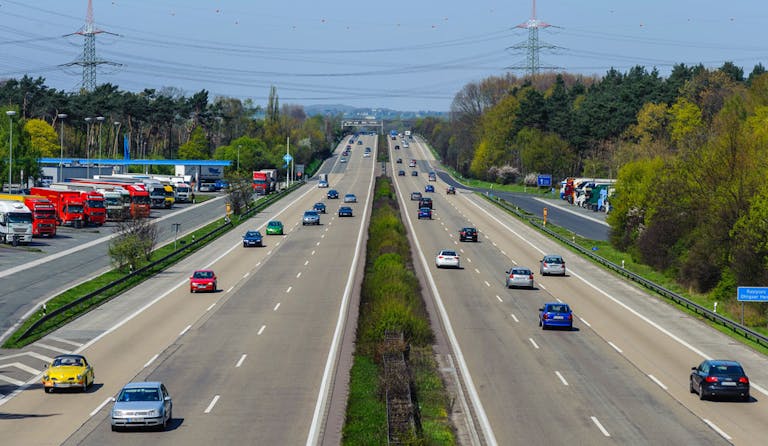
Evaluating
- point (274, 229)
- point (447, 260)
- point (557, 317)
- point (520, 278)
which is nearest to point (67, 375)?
point (557, 317)

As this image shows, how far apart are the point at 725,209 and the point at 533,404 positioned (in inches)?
1483

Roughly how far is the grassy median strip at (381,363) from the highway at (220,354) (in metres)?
1.18

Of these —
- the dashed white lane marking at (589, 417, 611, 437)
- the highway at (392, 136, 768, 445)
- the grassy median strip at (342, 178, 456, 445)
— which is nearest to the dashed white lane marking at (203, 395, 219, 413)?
the grassy median strip at (342, 178, 456, 445)

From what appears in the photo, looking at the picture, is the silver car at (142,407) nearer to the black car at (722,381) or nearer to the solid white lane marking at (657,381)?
the black car at (722,381)

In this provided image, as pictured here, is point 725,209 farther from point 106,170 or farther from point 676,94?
point 106,170

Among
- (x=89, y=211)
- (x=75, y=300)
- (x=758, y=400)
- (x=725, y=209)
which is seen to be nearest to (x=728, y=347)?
(x=758, y=400)

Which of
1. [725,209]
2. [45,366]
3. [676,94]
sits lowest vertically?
[45,366]

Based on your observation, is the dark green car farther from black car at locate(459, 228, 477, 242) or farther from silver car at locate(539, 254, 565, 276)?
silver car at locate(539, 254, 565, 276)

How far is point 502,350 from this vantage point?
140 feet

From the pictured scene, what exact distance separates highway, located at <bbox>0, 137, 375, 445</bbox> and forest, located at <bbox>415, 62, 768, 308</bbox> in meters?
20.7

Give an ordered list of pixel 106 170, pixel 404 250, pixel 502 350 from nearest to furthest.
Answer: pixel 502 350
pixel 404 250
pixel 106 170

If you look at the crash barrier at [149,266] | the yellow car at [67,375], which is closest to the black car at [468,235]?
the crash barrier at [149,266]

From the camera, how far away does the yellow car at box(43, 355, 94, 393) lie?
33094 mm

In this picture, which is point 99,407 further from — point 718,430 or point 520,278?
point 520,278
